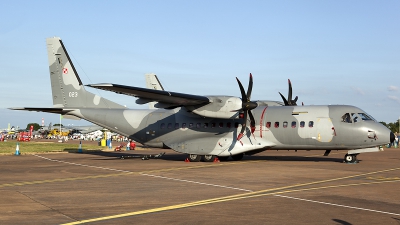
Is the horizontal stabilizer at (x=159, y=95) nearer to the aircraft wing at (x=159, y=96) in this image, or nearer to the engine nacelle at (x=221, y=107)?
the aircraft wing at (x=159, y=96)

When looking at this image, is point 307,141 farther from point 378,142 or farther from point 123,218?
point 123,218

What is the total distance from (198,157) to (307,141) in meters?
6.75

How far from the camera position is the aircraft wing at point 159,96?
78.3 ft

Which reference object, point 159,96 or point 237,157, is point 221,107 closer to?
point 159,96

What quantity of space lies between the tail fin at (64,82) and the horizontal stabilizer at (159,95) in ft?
25.1

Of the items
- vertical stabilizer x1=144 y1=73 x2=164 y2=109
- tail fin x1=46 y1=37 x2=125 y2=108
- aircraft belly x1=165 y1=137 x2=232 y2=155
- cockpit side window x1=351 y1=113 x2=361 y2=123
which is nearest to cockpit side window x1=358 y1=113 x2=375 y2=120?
cockpit side window x1=351 y1=113 x2=361 y2=123

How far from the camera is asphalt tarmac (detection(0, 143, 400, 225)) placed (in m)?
9.85

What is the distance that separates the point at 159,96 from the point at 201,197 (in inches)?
505

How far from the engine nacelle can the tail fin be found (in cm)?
950

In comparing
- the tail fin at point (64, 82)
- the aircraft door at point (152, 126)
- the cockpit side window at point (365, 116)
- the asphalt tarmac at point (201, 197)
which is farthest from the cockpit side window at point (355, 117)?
the tail fin at point (64, 82)

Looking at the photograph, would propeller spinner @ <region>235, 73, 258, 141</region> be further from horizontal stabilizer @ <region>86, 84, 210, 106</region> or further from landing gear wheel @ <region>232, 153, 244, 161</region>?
landing gear wheel @ <region>232, 153, 244, 161</region>

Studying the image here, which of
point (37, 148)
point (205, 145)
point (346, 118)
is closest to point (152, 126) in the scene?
point (205, 145)

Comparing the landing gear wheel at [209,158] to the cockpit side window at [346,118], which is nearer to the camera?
the cockpit side window at [346,118]

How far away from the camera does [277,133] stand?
26.7 meters
